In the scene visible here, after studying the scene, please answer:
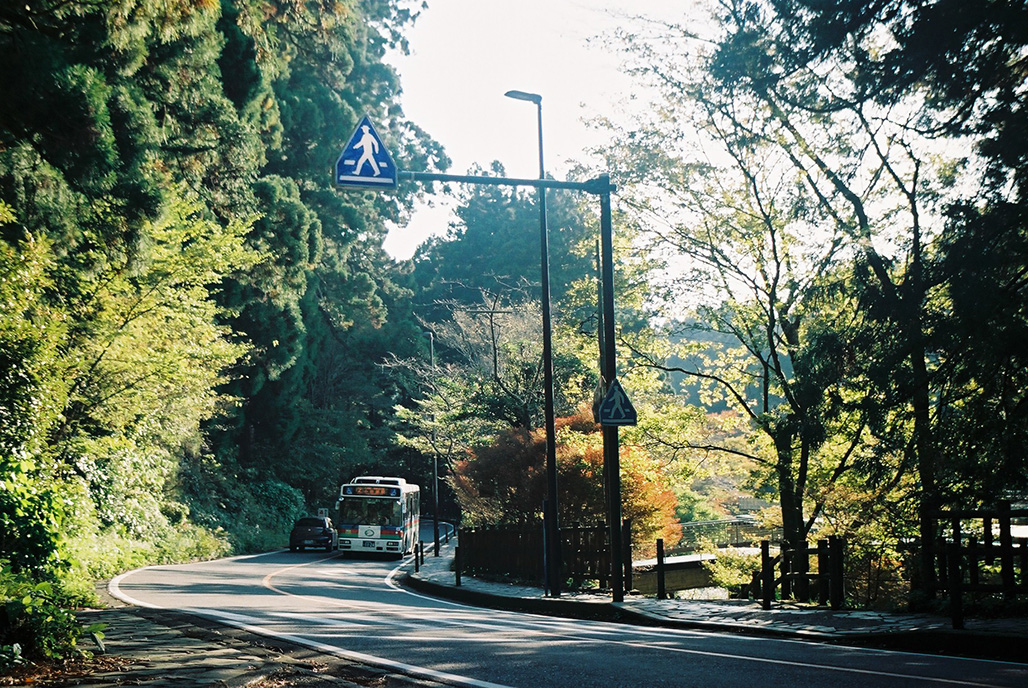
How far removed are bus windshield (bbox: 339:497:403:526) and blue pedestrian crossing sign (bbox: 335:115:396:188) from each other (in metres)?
28.1

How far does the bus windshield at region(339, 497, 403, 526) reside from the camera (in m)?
38.7

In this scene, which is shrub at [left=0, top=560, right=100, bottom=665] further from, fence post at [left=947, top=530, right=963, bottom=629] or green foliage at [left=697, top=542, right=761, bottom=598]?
green foliage at [left=697, top=542, right=761, bottom=598]

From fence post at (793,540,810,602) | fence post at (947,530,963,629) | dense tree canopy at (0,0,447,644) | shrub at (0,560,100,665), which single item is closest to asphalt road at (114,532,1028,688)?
fence post at (947,530,963,629)

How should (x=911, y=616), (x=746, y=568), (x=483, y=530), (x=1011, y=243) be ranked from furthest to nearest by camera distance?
(x=483, y=530) → (x=746, y=568) → (x=911, y=616) → (x=1011, y=243)

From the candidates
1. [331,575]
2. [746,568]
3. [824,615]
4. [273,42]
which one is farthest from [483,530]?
[273,42]

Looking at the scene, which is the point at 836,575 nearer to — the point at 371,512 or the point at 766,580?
the point at 766,580

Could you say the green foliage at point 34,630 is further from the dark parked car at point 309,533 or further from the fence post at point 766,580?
the dark parked car at point 309,533

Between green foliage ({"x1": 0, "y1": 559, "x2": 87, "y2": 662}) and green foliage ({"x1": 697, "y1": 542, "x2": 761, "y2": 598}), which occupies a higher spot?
green foliage ({"x1": 0, "y1": 559, "x2": 87, "y2": 662})

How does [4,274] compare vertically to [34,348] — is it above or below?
above

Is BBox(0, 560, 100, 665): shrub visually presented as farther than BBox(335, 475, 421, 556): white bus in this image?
No

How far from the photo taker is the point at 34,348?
17531mm

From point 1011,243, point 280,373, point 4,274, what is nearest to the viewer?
point 1011,243

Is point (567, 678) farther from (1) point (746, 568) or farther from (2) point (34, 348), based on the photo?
(1) point (746, 568)

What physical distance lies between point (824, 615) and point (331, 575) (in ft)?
56.3
